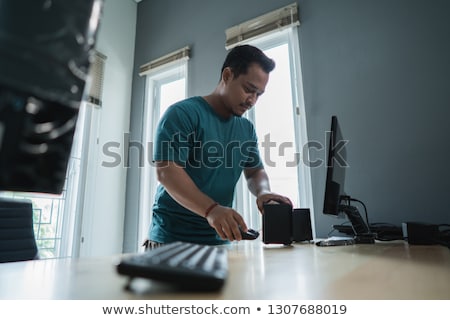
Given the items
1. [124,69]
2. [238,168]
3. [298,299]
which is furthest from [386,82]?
[124,69]

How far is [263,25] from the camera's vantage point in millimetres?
2102

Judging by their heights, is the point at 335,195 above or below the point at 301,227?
above

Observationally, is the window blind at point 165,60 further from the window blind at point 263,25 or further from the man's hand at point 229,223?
the man's hand at point 229,223

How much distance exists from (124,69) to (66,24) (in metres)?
2.90

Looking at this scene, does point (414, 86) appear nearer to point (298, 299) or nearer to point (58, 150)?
point (298, 299)

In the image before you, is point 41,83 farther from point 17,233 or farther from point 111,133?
point 111,133

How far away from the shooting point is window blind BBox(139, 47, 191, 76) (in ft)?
8.23

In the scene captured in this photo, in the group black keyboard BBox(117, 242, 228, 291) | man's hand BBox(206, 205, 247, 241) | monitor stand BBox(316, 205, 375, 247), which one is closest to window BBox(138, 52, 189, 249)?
monitor stand BBox(316, 205, 375, 247)

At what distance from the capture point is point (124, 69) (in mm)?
2873

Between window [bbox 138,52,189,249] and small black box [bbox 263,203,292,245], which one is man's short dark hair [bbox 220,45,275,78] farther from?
window [bbox 138,52,189,249]

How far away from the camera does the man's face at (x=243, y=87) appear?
1157 millimetres

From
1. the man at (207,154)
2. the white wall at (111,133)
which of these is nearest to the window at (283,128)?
the man at (207,154)

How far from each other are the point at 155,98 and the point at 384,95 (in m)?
1.98

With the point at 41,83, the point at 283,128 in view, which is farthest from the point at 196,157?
the point at 283,128
